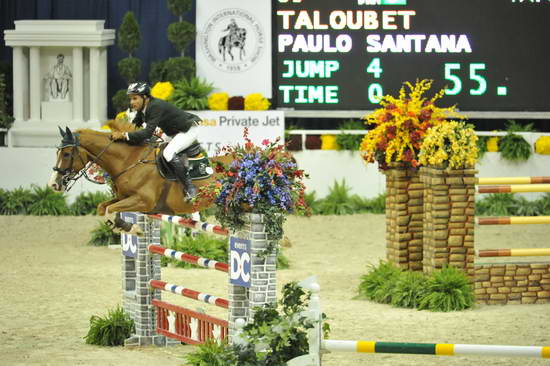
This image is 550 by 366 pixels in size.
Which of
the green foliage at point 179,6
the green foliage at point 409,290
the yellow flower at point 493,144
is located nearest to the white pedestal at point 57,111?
the green foliage at point 179,6

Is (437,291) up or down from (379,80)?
down

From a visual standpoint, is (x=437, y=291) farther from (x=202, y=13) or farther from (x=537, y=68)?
(x=202, y=13)

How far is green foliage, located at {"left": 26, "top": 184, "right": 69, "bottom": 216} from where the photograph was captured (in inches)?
706

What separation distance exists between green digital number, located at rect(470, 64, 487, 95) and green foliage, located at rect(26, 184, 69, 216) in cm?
584

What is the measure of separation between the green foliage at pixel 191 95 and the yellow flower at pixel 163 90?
0.10 metres

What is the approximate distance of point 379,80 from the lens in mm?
17484

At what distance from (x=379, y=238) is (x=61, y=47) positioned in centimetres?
584

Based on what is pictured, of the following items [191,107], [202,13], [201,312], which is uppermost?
[202,13]

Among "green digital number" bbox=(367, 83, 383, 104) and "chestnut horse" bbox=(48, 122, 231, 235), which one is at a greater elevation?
"green digital number" bbox=(367, 83, 383, 104)

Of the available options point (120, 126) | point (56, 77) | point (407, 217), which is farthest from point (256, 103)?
point (120, 126)

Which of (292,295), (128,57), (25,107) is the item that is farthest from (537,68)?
(292,295)

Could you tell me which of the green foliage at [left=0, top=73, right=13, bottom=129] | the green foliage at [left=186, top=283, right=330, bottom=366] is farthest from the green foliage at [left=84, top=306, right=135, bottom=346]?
the green foliage at [left=0, top=73, right=13, bottom=129]

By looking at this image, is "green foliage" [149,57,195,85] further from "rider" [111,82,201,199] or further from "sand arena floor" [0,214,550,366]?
"rider" [111,82,201,199]

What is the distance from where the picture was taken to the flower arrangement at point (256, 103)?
1786 cm
